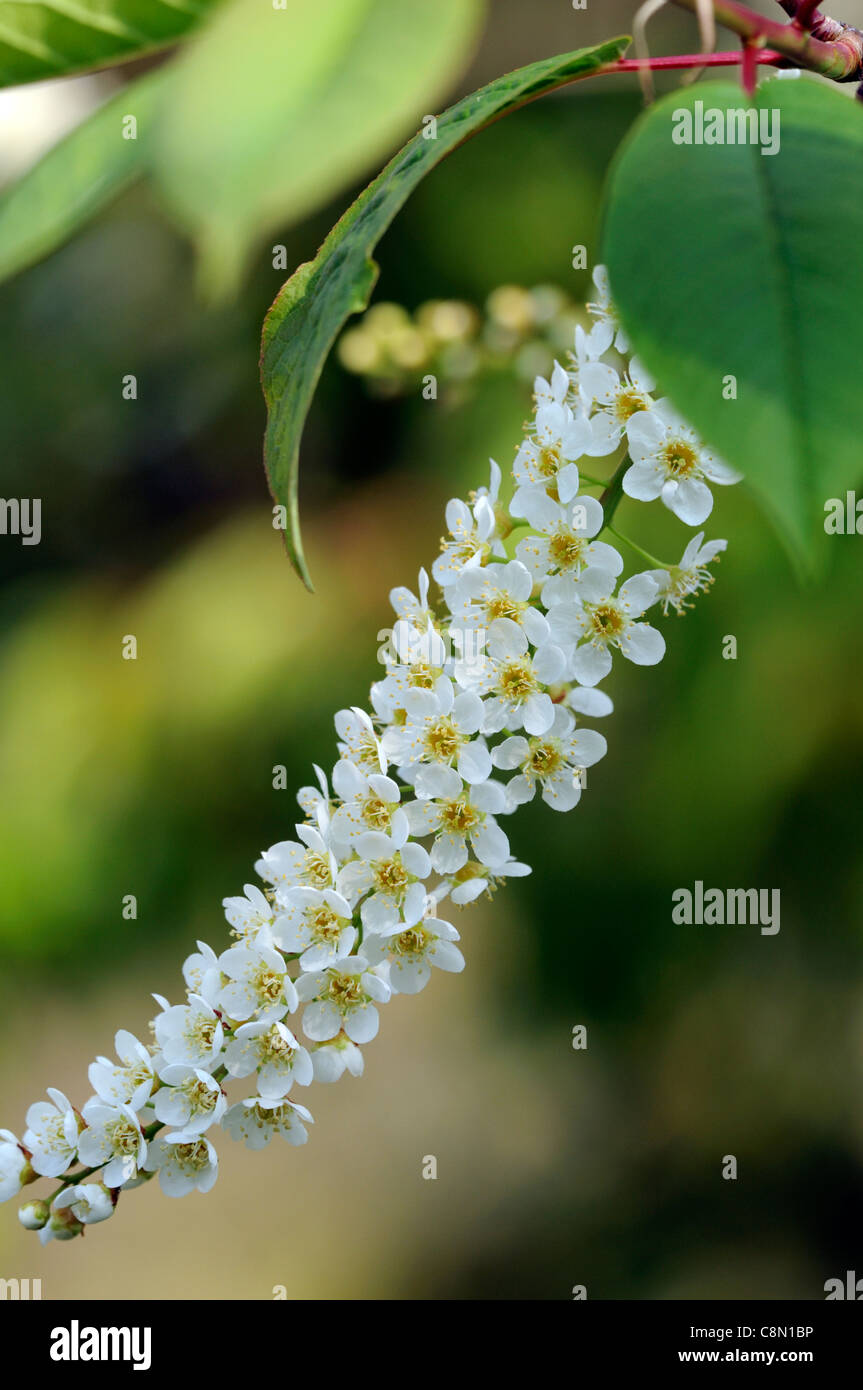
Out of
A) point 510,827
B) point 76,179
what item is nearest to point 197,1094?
point 76,179

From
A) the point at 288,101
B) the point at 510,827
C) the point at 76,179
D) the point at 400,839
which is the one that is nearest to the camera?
the point at 288,101

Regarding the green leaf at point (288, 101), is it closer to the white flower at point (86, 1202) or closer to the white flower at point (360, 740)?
the white flower at point (360, 740)

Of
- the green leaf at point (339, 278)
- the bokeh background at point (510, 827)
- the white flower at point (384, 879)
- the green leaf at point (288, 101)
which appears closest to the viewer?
the green leaf at point (288, 101)

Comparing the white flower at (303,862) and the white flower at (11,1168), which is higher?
the white flower at (303,862)

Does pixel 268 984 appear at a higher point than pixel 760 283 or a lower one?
lower

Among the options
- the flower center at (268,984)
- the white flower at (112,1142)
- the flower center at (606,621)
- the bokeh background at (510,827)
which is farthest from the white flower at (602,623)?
the bokeh background at (510,827)

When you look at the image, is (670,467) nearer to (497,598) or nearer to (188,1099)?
(497,598)

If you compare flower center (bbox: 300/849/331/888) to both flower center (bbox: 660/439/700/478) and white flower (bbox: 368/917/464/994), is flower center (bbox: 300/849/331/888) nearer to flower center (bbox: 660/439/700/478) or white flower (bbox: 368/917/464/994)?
white flower (bbox: 368/917/464/994)
